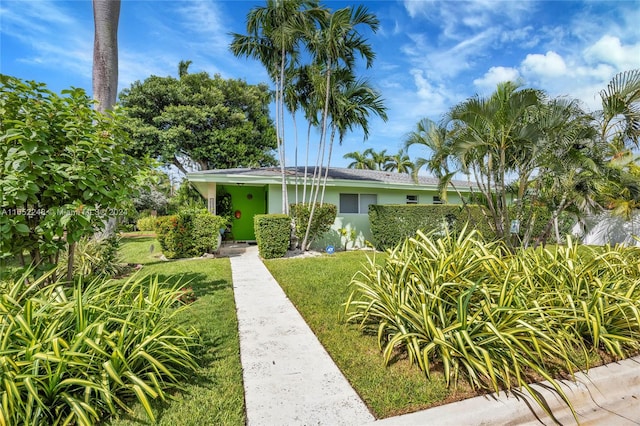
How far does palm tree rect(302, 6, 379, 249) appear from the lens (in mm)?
9680

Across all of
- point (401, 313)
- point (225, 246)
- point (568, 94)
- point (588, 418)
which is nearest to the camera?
point (588, 418)

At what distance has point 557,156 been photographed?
733 cm

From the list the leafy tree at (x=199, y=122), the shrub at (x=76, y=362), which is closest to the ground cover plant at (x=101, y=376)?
the shrub at (x=76, y=362)

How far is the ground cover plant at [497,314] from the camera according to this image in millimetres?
2809

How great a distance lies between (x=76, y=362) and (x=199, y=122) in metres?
23.4

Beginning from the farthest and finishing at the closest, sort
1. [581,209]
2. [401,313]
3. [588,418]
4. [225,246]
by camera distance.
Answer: [225,246]
[581,209]
[401,313]
[588,418]

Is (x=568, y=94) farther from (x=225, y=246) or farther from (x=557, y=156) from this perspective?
(x=225, y=246)

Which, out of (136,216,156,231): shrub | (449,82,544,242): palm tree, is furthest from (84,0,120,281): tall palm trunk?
(136,216,156,231): shrub

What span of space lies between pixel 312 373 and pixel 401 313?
1183 millimetres

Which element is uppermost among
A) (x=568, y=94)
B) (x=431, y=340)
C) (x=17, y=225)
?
(x=568, y=94)

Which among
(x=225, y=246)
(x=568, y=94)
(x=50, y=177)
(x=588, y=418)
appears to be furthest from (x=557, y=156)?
(x=225, y=246)

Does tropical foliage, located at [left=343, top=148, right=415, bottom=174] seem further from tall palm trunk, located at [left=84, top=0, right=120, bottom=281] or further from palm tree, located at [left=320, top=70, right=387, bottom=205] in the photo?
tall palm trunk, located at [left=84, top=0, right=120, bottom=281]

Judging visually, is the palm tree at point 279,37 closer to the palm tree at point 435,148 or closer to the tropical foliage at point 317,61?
the tropical foliage at point 317,61

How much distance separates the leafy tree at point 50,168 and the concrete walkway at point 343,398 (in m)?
2.55
